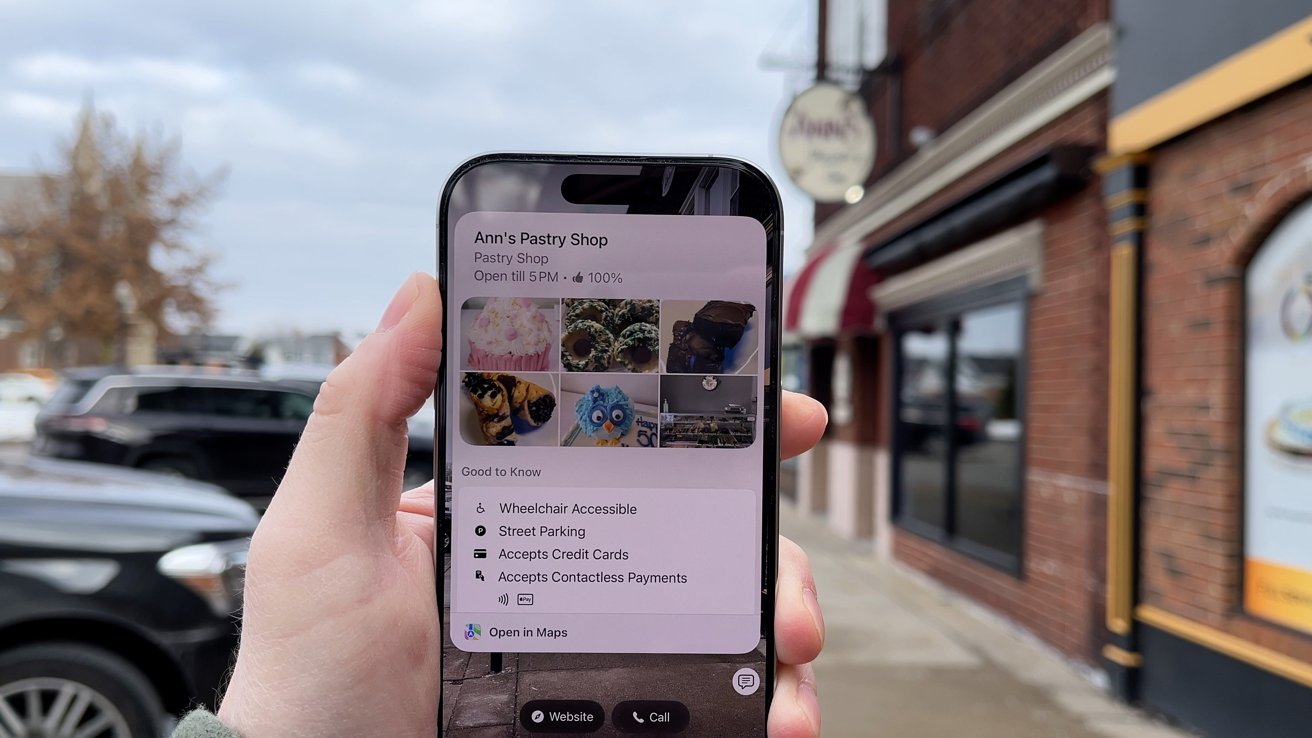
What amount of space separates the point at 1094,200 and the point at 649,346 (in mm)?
5551

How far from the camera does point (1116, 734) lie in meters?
4.99

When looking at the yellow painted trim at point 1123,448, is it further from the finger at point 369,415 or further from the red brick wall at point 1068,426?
the finger at point 369,415

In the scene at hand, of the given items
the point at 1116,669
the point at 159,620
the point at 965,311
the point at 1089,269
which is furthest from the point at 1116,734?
the point at 159,620

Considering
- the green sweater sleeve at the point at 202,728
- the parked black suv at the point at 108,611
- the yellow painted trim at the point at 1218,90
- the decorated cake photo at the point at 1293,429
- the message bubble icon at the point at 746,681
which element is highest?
the yellow painted trim at the point at 1218,90

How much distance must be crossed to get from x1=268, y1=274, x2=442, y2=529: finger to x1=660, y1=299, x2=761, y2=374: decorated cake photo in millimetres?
359

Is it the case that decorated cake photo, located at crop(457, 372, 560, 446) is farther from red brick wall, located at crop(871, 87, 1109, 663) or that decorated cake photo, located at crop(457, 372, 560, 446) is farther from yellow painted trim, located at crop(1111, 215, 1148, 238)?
red brick wall, located at crop(871, 87, 1109, 663)

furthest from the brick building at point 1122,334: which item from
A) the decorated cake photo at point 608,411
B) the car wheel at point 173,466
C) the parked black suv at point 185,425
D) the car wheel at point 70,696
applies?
the car wheel at point 173,466

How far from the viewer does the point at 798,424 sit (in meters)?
1.54

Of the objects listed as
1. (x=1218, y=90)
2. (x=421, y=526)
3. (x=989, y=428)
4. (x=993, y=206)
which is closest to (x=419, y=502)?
(x=421, y=526)

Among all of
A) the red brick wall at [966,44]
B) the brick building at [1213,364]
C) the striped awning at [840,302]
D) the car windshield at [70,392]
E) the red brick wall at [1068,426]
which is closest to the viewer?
the brick building at [1213,364]

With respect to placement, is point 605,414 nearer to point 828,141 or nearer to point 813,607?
point 813,607

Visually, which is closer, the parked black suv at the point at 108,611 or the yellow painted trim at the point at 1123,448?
the parked black suv at the point at 108,611

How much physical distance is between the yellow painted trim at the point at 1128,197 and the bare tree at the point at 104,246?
31.7m

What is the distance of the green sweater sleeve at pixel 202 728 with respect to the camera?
4.22 ft
